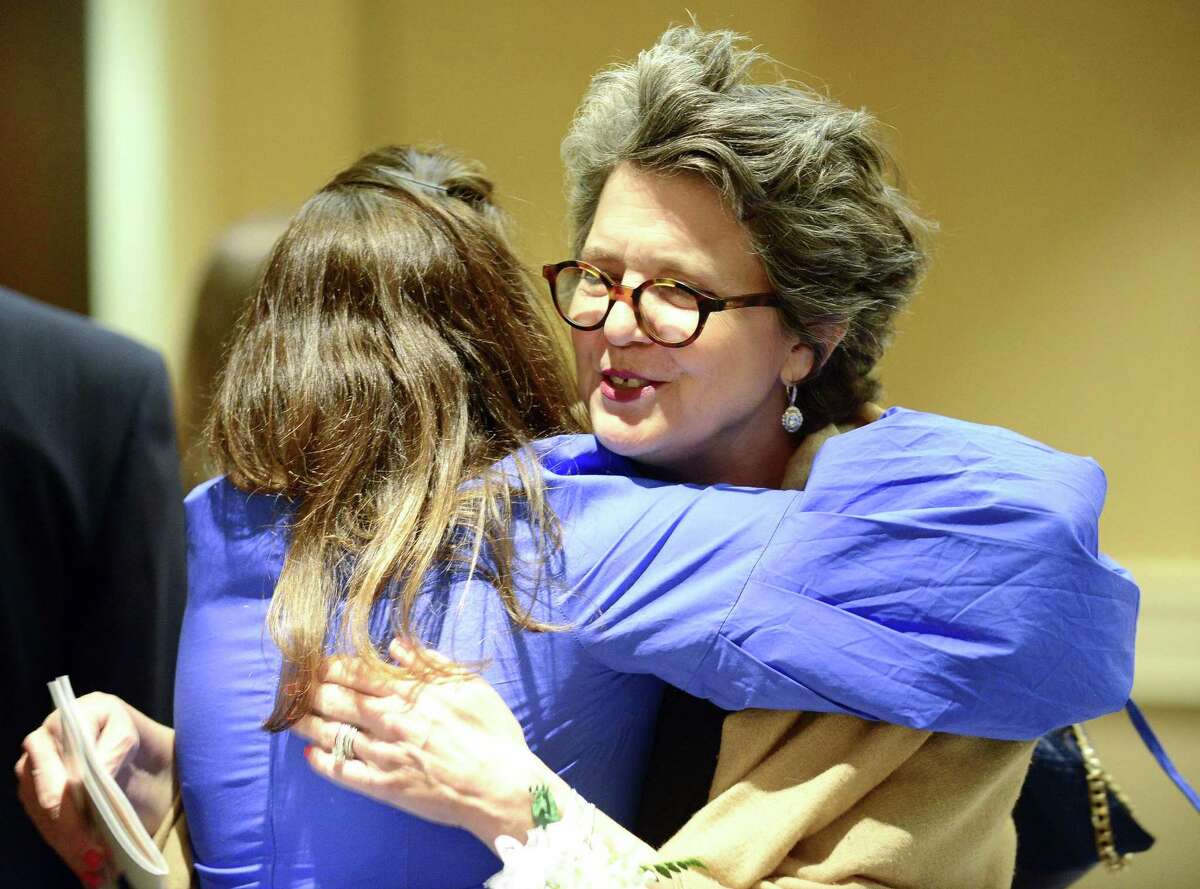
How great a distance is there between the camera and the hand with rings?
1.34m

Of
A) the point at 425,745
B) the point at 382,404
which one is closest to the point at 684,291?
the point at 382,404

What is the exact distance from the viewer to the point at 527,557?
4.60ft

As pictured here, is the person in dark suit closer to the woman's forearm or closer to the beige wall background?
the woman's forearm

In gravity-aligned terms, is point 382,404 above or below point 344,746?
above

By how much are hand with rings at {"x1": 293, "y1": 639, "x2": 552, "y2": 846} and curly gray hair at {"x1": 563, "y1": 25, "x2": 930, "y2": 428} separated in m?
0.69

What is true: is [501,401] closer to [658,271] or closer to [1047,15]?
[658,271]

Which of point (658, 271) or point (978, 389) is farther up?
point (658, 271)

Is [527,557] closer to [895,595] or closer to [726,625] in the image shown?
[726,625]

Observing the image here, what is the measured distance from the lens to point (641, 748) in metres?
1.57

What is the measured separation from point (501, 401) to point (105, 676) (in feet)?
2.22

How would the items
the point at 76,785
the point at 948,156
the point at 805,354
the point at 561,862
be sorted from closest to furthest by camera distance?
the point at 561,862, the point at 76,785, the point at 805,354, the point at 948,156

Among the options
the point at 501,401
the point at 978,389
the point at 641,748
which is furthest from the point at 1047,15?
the point at 641,748

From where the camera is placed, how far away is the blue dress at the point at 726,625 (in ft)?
4.28

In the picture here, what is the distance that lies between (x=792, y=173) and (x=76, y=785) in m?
1.20
